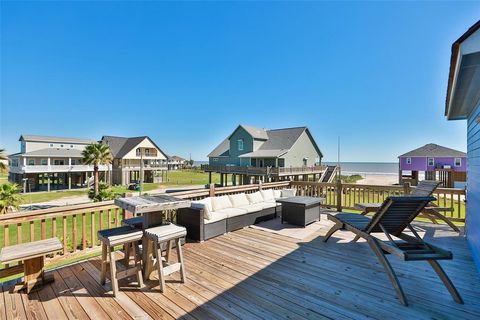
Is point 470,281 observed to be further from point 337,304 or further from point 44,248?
point 44,248

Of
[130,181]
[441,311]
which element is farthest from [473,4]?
[130,181]

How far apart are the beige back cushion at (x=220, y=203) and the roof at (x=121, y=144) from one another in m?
31.5

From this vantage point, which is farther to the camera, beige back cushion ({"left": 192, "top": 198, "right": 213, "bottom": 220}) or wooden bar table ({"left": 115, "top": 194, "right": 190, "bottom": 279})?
beige back cushion ({"left": 192, "top": 198, "right": 213, "bottom": 220})

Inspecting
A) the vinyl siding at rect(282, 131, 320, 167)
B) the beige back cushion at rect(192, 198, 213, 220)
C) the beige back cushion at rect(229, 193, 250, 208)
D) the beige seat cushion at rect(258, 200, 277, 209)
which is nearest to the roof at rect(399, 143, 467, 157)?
the vinyl siding at rect(282, 131, 320, 167)

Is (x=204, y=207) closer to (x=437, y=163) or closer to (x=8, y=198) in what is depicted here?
(x=8, y=198)

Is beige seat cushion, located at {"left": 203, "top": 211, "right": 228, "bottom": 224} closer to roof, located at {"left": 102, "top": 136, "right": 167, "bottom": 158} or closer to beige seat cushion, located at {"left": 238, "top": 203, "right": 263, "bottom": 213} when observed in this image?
beige seat cushion, located at {"left": 238, "top": 203, "right": 263, "bottom": 213}

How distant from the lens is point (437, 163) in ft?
76.9

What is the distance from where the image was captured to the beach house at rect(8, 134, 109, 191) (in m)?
26.3

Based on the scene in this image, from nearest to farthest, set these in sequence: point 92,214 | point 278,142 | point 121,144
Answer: point 92,214, point 278,142, point 121,144

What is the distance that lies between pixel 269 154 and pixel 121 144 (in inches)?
978

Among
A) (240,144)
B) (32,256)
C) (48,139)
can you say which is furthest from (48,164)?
(32,256)

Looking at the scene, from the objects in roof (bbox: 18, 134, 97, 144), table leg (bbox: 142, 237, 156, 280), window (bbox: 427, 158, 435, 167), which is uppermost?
roof (bbox: 18, 134, 97, 144)

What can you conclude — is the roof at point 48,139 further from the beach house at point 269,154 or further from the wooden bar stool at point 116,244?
the wooden bar stool at point 116,244

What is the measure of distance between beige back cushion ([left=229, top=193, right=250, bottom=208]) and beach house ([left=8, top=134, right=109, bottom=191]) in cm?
3003
